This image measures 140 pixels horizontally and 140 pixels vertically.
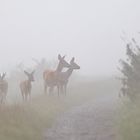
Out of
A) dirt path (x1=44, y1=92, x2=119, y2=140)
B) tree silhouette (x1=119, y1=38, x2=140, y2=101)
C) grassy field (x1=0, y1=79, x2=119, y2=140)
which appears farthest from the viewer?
tree silhouette (x1=119, y1=38, x2=140, y2=101)

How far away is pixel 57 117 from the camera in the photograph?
20.6 m

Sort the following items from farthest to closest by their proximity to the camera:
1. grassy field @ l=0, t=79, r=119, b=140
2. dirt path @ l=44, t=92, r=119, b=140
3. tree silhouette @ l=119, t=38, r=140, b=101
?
tree silhouette @ l=119, t=38, r=140, b=101
dirt path @ l=44, t=92, r=119, b=140
grassy field @ l=0, t=79, r=119, b=140

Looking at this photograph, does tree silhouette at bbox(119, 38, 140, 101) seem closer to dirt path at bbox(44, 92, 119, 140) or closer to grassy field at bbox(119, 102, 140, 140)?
dirt path at bbox(44, 92, 119, 140)

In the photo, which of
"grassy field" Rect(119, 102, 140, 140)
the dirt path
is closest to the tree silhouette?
the dirt path

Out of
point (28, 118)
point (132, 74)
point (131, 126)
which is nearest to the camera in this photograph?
point (131, 126)


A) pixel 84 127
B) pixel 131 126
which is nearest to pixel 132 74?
pixel 84 127

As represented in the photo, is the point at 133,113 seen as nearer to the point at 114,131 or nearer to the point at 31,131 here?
the point at 114,131

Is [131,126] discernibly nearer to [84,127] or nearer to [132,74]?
[84,127]

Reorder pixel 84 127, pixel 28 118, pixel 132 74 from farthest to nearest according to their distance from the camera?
pixel 132 74 < pixel 84 127 < pixel 28 118

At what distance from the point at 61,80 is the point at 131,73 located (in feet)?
33.9

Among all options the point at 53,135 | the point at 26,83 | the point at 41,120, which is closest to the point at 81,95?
the point at 26,83

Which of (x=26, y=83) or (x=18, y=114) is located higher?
(x=26, y=83)

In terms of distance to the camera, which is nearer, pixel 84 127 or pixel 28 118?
pixel 28 118

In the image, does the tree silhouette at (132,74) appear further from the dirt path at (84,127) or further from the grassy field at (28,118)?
the grassy field at (28,118)
